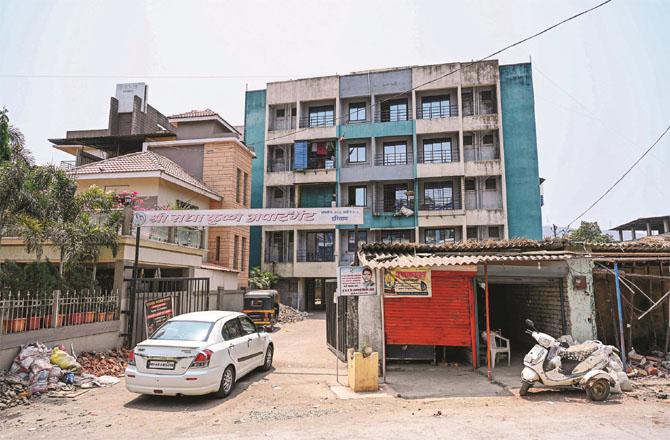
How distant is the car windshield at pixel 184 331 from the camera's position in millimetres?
7949

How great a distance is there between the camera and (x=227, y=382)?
7.98 metres

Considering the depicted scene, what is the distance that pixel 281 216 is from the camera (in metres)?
11.9

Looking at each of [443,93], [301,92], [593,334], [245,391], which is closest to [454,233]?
[443,93]

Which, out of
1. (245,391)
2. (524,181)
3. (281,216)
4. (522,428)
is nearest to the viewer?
(522,428)

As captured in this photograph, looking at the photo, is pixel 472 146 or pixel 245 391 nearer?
pixel 245 391

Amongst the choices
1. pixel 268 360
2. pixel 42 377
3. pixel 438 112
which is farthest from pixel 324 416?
pixel 438 112

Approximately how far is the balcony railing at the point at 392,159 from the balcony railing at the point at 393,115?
102 inches

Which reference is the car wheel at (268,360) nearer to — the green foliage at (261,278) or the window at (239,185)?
the window at (239,185)

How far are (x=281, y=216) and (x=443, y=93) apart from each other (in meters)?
22.8

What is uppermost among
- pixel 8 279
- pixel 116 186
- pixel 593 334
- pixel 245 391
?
pixel 116 186

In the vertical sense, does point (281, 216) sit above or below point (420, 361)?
above

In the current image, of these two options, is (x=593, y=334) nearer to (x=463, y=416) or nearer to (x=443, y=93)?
(x=463, y=416)

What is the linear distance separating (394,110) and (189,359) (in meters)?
27.1

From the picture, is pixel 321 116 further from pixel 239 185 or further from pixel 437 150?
pixel 239 185
